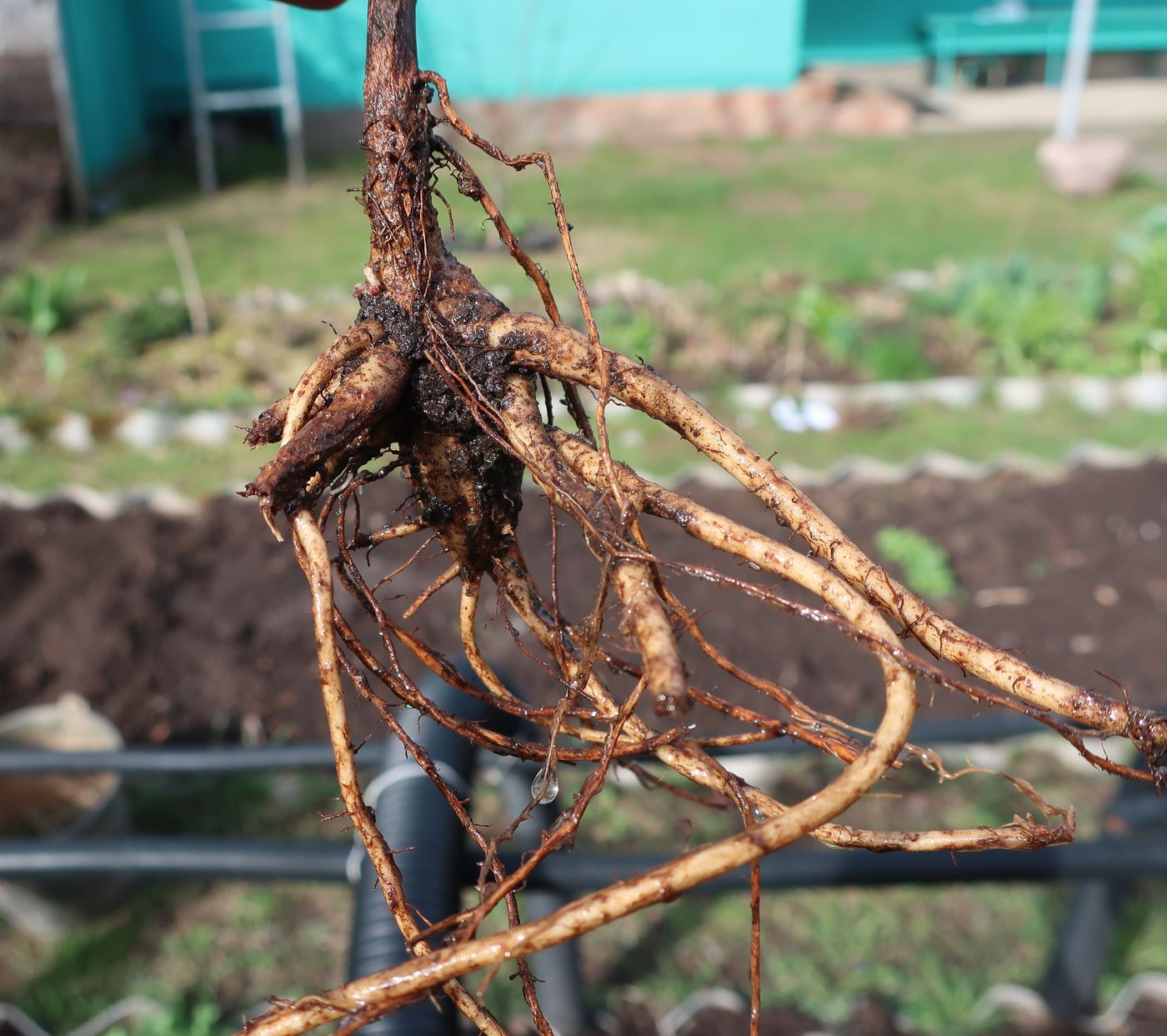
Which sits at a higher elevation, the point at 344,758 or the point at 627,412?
the point at 344,758

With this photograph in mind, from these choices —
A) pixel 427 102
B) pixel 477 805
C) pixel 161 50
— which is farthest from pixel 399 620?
pixel 161 50

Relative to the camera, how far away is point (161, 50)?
1102cm

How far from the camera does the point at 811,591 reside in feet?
3.48

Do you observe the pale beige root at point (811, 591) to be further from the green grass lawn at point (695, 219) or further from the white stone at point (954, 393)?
the green grass lawn at point (695, 219)

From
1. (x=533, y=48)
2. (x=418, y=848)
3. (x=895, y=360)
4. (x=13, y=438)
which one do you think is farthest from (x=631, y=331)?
(x=533, y=48)

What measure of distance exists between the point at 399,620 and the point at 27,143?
288 inches

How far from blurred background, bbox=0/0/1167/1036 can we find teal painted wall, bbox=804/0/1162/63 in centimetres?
201

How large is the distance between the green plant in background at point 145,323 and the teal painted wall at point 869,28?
11.5 m

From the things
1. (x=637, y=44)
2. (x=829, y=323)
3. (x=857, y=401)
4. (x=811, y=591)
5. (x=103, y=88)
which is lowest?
(x=857, y=401)

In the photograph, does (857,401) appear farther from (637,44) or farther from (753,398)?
(637,44)

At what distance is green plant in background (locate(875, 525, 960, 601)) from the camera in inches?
162

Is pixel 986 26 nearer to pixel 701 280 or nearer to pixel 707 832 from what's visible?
pixel 701 280

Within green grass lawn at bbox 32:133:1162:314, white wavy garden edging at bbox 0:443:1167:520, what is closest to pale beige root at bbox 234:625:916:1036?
white wavy garden edging at bbox 0:443:1167:520

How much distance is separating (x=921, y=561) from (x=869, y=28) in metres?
13.3
